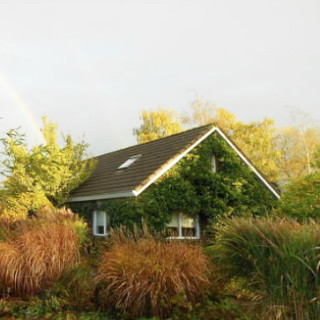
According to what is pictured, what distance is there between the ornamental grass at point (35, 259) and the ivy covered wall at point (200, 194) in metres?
6.38

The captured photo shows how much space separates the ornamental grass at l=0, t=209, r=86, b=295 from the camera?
8.94 metres

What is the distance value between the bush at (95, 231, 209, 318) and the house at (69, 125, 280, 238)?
791cm

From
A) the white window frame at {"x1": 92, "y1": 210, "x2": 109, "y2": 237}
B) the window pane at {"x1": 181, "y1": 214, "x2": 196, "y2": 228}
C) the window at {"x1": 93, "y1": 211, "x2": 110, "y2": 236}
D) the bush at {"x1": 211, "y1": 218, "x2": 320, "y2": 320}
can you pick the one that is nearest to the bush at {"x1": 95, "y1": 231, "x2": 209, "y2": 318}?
the bush at {"x1": 211, "y1": 218, "x2": 320, "y2": 320}

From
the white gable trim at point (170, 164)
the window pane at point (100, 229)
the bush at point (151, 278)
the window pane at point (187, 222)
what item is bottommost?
the bush at point (151, 278)

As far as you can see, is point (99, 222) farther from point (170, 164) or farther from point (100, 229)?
point (170, 164)

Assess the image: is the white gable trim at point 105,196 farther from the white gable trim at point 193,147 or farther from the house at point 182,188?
the white gable trim at point 193,147

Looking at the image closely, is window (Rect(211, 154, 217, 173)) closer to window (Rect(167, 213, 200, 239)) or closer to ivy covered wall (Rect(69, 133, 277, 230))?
ivy covered wall (Rect(69, 133, 277, 230))

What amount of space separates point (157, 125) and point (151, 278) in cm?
3565

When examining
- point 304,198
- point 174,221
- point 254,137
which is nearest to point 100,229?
point 174,221

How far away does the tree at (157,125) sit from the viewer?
42500 mm

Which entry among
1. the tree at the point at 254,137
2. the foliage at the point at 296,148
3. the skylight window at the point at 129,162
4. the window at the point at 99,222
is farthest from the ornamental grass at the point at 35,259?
the foliage at the point at 296,148

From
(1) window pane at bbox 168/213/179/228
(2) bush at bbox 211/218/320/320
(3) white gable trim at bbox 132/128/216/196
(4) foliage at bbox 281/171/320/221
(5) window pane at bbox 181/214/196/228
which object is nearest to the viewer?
(2) bush at bbox 211/218/320/320

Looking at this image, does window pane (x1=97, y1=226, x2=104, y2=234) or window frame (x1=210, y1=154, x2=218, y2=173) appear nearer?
window frame (x1=210, y1=154, x2=218, y2=173)

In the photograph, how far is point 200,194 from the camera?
59.4 feet
